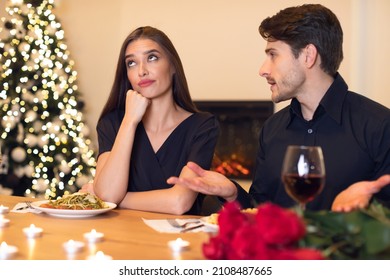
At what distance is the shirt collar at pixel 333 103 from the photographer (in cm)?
218

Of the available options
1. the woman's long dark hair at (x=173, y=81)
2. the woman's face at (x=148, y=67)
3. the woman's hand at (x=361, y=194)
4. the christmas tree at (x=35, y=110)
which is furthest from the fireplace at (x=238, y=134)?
the woman's hand at (x=361, y=194)

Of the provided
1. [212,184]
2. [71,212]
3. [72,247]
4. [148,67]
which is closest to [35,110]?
[148,67]

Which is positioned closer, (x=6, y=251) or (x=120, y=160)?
(x=6, y=251)

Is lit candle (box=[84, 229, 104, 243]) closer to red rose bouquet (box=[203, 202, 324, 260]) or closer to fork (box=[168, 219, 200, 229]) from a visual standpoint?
fork (box=[168, 219, 200, 229])

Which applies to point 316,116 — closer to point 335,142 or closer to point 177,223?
point 335,142

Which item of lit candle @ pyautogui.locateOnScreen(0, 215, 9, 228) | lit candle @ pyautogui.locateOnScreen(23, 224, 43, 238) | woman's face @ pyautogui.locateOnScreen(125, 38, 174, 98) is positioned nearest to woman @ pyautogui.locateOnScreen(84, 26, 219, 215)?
woman's face @ pyautogui.locateOnScreen(125, 38, 174, 98)

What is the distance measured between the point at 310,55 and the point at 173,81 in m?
0.67

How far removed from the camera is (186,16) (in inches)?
215

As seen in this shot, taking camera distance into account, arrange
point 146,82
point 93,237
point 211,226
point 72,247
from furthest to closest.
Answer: point 146,82 → point 211,226 → point 93,237 → point 72,247

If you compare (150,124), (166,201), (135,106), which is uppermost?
(135,106)

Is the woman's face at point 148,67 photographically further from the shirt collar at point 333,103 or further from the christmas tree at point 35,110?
the christmas tree at point 35,110

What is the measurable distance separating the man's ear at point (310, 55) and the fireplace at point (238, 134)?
276 cm

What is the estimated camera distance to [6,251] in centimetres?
119

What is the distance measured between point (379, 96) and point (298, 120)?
2589 millimetres
